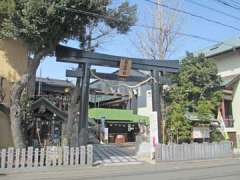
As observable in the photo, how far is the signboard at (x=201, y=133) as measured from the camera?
78.9ft

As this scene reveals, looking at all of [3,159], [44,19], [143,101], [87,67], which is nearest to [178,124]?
[87,67]

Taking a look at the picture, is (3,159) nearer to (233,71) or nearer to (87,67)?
(87,67)

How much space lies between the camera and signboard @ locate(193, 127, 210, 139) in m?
24.0

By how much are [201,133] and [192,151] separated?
11.7 ft

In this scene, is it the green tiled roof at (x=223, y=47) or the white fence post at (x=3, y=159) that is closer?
the white fence post at (x=3, y=159)

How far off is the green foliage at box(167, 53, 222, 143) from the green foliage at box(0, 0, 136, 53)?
29.9 ft

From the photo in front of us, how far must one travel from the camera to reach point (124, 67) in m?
20.2

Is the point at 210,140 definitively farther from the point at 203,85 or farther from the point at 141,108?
the point at 141,108

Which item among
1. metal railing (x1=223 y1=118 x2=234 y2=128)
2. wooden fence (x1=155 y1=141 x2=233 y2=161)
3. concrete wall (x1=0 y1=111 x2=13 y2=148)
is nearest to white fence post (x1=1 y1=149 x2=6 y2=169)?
concrete wall (x1=0 y1=111 x2=13 y2=148)

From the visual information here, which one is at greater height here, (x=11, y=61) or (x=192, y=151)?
(x=11, y=61)

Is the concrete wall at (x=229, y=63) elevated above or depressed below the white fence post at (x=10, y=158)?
above

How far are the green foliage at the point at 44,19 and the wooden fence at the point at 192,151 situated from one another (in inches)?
303

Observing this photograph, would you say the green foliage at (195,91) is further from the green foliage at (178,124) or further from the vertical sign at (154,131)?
the vertical sign at (154,131)

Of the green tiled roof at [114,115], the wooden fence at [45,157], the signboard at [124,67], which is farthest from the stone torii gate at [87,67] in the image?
the green tiled roof at [114,115]
